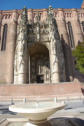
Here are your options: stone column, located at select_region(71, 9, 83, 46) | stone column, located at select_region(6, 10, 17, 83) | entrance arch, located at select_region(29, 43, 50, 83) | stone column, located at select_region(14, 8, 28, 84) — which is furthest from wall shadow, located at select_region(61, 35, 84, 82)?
stone column, located at select_region(6, 10, 17, 83)

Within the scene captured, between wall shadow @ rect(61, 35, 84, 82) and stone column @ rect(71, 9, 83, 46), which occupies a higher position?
stone column @ rect(71, 9, 83, 46)

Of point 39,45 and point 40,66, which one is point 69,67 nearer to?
point 40,66

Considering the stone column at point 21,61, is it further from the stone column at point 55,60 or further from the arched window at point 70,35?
the arched window at point 70,35

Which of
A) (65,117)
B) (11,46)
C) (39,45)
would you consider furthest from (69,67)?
(65,117)

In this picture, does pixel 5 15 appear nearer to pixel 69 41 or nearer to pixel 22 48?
pixel 22 48

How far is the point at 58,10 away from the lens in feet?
116

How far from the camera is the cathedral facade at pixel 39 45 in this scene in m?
21.3

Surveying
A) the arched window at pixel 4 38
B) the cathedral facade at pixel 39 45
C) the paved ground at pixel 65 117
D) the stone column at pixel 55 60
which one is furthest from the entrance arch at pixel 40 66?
the paved ground at pixel 65 117

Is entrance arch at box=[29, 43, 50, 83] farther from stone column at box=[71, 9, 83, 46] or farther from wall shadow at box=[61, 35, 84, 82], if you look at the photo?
stone column at box=[71, 9, 83, 46]

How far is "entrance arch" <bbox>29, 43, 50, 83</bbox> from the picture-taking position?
26942mm

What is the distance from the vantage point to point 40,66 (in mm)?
28141

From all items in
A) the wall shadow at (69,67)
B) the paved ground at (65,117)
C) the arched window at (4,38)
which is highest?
the arched window at (4,38)

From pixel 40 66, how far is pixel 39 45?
256 inches

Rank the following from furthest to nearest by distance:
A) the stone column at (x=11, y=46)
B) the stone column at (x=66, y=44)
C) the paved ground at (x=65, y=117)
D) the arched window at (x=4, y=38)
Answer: the arched window at (x=4, y=38), the stone column at (x=66, y=44), the stone column at (x=11, y=46), the paved ground at (x=65, y=117)
